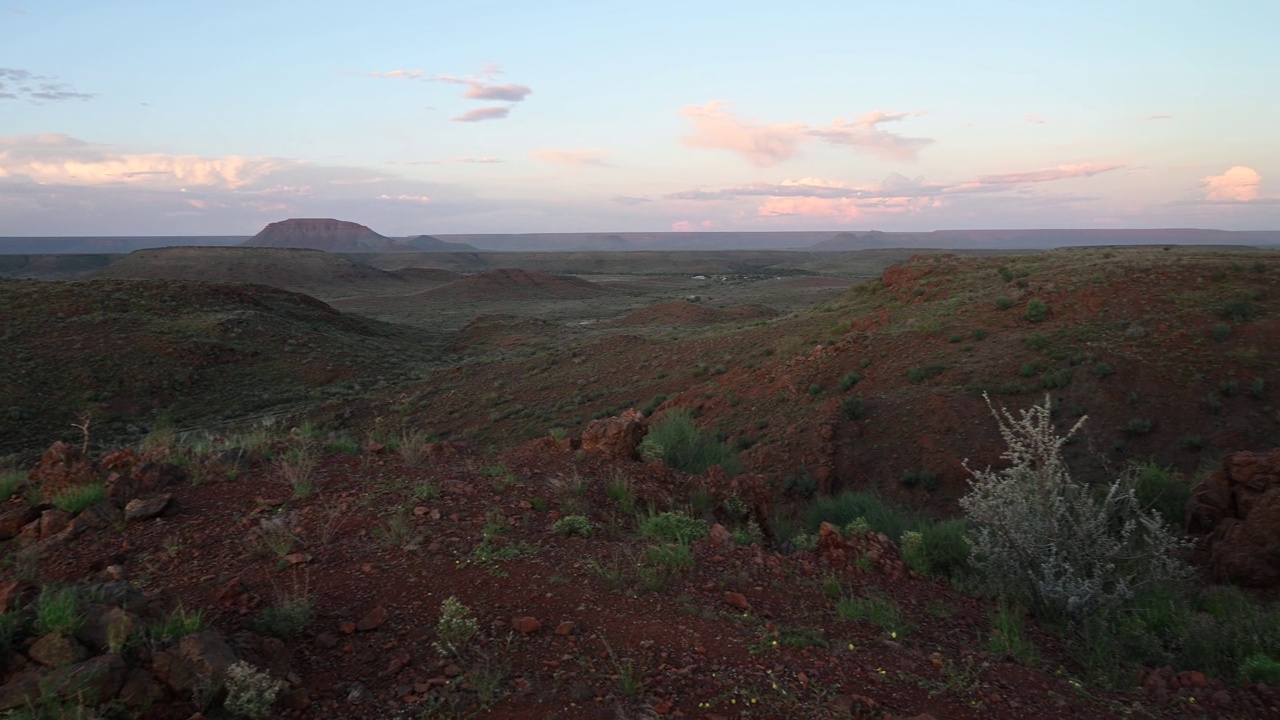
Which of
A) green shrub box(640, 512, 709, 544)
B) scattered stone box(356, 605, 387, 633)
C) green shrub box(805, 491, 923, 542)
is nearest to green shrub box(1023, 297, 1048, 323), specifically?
green shrub box(805, 491, 923, 542)

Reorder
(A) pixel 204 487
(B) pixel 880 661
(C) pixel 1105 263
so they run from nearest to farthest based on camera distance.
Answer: (B) pixel 880 661
(A) pixel 204 487
(C) pixel 1105 263

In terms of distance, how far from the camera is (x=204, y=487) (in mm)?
5938

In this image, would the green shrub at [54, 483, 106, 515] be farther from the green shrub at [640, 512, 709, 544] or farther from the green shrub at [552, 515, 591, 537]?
the green shrub at [640, 512, 709, 544]

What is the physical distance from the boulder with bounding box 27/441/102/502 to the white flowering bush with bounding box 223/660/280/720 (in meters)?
3.65

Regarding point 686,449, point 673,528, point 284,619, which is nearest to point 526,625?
point 284,619

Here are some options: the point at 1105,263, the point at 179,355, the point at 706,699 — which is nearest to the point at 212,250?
the point at 179,355

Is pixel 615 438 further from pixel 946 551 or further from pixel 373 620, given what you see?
pixel 373 620

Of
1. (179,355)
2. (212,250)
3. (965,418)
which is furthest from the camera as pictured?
(212,250)

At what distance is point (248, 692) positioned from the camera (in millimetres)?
2945

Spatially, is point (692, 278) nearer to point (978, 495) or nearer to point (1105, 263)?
point (1105, 263)

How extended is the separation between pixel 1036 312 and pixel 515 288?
2131 inches

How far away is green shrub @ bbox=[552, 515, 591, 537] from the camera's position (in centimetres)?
518

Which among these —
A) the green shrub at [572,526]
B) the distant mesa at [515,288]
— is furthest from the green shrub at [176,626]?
the distant mesa at [515,288]

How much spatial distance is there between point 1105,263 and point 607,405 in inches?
485
